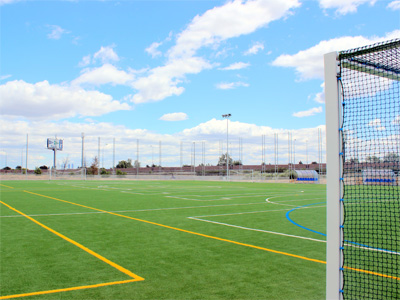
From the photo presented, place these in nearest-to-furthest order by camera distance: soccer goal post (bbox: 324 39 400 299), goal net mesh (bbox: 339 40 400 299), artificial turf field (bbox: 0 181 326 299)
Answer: soccer goal post (bbox: 324 39 400 299), goal net mesh (bbox: 339 40 400 299), artificial turf field (bbox: 0 181 326 299)

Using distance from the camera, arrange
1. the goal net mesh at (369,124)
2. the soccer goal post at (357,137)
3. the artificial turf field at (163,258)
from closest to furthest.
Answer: the soccer goal post at (357,137) < the goal net mesh at (369,124) < the artificial turf field at (163,258)

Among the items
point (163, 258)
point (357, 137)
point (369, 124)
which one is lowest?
point (163, 258)

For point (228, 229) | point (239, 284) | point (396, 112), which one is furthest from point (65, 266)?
point (396, 112)

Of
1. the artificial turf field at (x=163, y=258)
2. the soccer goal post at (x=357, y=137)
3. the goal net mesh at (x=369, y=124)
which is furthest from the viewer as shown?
the artificial turf field at (x=163, y=258)

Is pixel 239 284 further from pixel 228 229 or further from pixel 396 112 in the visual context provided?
pixel 228 229

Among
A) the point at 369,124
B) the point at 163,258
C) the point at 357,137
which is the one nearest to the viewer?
the point at 357,137

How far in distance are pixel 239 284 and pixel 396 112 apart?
13.2 feet

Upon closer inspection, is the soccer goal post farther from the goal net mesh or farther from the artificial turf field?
the artificial turf field

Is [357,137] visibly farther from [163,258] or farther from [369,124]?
[163,258]

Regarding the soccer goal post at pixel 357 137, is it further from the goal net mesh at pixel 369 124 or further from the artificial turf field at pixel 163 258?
the artificial turf field at pixel 163 258

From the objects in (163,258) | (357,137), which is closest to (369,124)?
(357,137)

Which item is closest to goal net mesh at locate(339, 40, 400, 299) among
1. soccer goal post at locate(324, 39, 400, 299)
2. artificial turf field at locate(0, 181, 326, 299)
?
soccer goal post at locate(324, 39, 400, 299)

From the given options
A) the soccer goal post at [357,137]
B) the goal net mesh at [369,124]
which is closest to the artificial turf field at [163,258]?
the goal net mesh at [369,124]

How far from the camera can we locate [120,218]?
12656 millimetres
